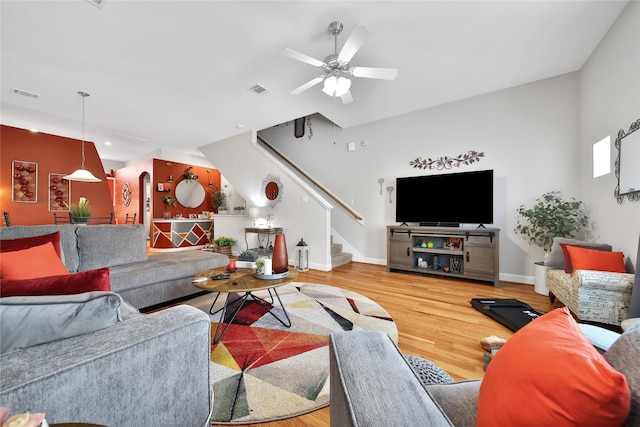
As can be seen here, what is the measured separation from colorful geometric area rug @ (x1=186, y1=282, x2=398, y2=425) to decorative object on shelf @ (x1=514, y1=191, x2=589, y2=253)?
2373 mm

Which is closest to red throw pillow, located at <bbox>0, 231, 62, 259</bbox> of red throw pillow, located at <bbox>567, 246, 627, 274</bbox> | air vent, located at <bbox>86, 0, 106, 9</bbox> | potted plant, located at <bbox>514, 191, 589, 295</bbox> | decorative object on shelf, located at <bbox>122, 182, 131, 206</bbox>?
air vent, located at <bbox>86, 0, 106, 9</bbox>

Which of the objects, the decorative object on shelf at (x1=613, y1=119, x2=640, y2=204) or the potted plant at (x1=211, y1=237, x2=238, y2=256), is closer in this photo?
the decorative object on shelf at (x1=613, y1=119, x2=640, y2=204)

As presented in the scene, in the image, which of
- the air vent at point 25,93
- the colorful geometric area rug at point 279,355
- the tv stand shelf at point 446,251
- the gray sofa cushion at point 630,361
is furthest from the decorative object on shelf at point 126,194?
the gray sofa cushion at point 630,361

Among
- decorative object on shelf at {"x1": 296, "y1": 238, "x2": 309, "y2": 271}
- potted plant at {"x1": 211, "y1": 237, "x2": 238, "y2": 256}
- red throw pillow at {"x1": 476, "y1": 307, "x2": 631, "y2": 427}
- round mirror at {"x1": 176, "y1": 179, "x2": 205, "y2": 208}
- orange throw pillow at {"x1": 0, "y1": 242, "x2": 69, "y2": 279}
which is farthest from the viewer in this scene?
round mirror at {"x1": 176, "y1": 179, "x2": 205, "y2": 208}

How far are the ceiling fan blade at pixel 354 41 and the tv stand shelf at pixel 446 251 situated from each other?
2763 millimetres

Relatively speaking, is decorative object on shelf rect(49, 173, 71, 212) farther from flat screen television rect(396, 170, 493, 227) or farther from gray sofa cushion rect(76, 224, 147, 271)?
flat screen television rect(396, 170, 493, 227)

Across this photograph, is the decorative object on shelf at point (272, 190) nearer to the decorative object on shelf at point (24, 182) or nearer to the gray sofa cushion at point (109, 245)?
the gray sofa cushion at point (109, 245)

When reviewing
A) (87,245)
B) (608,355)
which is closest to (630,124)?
(608,355)

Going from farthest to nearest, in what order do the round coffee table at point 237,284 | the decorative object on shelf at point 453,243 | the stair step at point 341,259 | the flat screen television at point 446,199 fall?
the stair step at point 341,259, the decorative object on shelf at point 453,243, the flat screen television at point 446,199, the round coffee table at point 237,284

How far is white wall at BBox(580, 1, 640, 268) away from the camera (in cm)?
216

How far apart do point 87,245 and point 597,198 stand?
548cm

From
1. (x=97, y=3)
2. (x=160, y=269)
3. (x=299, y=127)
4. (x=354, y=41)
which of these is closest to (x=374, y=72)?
(x=354, y=41)

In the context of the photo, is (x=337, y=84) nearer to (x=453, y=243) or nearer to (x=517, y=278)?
(x=453, y=243)

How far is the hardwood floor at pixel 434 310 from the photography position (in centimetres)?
168
